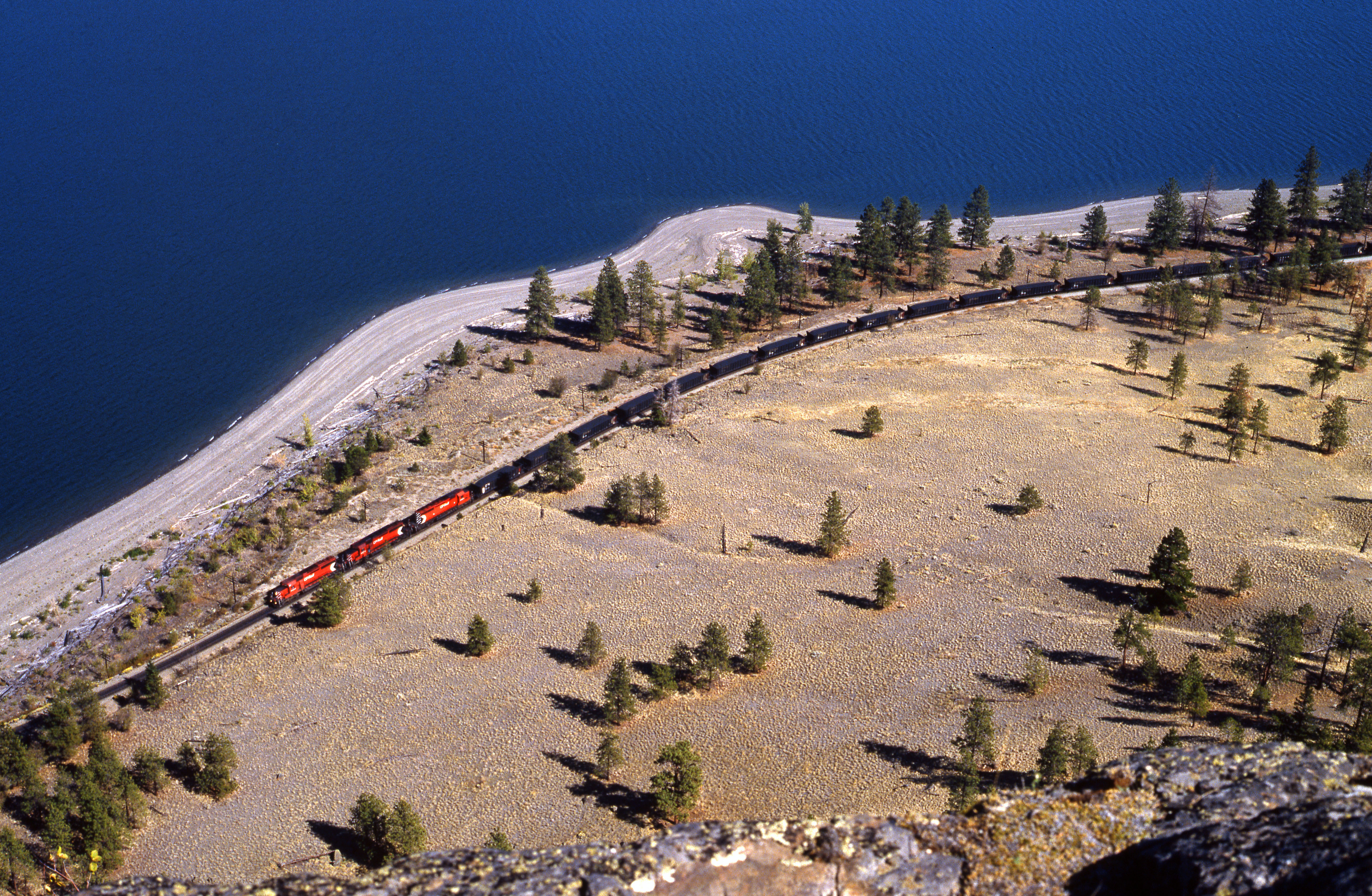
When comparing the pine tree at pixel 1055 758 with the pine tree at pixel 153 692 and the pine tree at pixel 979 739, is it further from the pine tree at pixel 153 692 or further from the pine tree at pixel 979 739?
the pine tree at pixel 153 692

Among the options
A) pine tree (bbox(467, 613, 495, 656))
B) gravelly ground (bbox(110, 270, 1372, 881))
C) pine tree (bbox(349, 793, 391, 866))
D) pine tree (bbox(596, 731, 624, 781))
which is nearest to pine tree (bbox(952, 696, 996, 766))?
gravelly ground (bbox(110, 270, 1372, 881))

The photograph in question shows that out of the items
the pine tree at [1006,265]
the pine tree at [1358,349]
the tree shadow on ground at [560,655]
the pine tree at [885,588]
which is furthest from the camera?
the pine tree at [1006,265]

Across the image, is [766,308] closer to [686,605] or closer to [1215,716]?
[686,605]

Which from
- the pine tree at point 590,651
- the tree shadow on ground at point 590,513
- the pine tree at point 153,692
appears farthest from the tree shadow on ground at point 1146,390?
the pine tree at point 153,692

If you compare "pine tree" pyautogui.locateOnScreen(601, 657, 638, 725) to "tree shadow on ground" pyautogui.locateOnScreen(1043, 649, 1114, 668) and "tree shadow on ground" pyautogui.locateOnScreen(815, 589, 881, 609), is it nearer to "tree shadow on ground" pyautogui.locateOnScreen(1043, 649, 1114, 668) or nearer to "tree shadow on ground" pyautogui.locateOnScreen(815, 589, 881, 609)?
"tree shadow on ground" pyautogui.locateOnScreen(815, 589, 881, 609)

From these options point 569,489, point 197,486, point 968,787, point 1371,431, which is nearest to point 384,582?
point 569,489

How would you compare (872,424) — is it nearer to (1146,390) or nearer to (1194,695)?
(1146,390)

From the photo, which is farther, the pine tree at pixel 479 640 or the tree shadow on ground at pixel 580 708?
the pine tree at pixel 479 640
